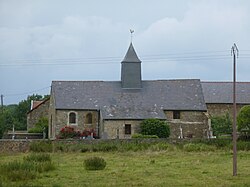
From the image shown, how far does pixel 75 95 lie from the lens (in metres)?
49.4

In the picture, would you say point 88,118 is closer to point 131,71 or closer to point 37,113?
point 131,71

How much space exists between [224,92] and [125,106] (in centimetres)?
1372

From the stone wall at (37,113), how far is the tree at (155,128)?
688 inches

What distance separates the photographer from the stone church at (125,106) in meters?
47.1

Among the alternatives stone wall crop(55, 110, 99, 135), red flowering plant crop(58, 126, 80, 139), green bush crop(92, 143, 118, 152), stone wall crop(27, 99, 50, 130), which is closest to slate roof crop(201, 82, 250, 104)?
stone wall crop(55, 110, 99, 135)

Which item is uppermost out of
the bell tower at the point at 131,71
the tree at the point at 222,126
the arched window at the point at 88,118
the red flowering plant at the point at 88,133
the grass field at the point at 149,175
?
the bell tower at the point at 131,71

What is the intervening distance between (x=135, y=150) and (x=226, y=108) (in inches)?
916

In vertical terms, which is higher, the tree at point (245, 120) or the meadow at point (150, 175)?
the tree at point (245, 120)

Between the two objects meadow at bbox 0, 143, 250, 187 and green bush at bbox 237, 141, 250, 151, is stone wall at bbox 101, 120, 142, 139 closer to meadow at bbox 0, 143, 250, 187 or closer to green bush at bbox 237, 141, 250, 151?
green bush at bbox 237, 141, 250, 151

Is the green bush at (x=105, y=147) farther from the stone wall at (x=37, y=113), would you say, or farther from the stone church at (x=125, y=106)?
the stone wall at (x=37, y=113)

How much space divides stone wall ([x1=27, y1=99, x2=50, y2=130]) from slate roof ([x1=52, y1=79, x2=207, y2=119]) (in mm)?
10039

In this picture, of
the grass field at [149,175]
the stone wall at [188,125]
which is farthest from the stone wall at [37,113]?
the grass field at [149,175]

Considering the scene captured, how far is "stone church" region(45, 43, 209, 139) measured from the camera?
47062 mm

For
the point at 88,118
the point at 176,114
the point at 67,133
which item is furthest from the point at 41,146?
the point at 176,114
